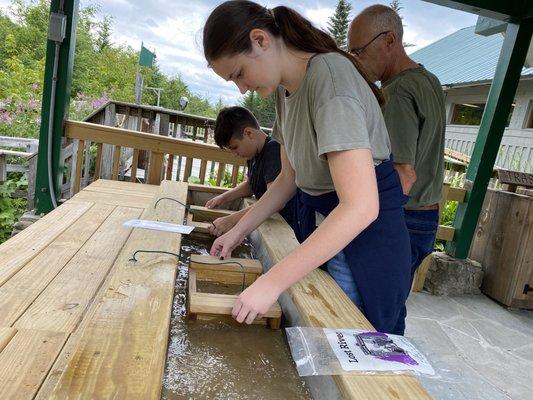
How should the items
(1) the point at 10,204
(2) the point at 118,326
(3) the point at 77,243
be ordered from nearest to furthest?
(2) the point at 118,326 → (3) the point at 77,243 → (1) the point at 10,204

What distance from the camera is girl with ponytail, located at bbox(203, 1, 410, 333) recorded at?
0.91 meters

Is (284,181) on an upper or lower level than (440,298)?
upper

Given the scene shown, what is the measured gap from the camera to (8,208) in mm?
5215

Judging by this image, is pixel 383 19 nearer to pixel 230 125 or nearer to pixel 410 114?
pixel 410 114

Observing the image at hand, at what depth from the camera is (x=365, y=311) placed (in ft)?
4.03

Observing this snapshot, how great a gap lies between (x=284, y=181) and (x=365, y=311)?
0.57 m

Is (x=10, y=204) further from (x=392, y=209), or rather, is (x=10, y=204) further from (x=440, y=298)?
(x=392, y=209)

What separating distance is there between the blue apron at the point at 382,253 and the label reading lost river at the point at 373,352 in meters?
0.24

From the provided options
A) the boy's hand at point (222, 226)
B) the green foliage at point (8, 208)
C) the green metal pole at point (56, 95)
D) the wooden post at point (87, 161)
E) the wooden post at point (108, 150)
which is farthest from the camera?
the wooden post at point (108, 150)

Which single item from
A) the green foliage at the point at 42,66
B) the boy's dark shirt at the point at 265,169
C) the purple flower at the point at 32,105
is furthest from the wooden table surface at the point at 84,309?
the purple flower at the point at 32,105

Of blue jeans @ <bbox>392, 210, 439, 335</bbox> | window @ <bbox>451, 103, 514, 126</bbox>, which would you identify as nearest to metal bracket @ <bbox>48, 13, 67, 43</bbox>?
blue jeans @ <bbox>392, 210, 439, 335</bbox>

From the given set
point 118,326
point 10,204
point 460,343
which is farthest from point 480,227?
point 10,204

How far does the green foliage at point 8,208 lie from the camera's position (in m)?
4.90

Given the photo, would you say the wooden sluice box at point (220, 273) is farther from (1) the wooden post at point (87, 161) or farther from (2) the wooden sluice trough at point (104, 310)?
(1) the wooden post at point (87, 161)
